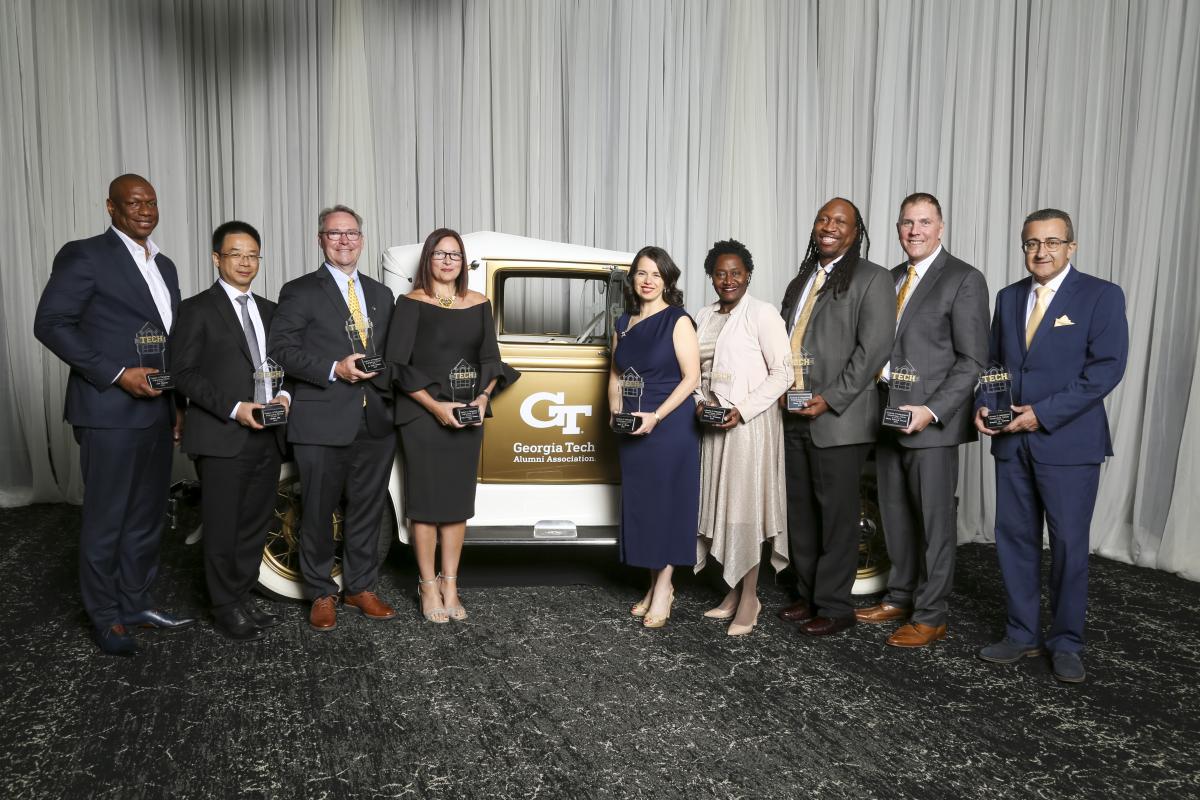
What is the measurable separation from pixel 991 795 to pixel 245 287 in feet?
10.7

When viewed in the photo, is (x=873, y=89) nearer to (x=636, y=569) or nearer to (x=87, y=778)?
(x=636, y=569)

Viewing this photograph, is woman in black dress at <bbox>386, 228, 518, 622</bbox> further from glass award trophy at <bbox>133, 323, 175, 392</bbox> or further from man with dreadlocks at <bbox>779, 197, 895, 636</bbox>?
man with dreadlocks at <bbox>779, 197, 895, 636</bbox>

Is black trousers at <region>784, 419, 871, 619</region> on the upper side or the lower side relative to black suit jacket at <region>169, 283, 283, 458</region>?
lower

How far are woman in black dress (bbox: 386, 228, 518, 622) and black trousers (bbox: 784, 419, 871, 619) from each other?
138 centimetres

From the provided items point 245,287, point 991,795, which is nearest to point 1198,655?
point 991,795

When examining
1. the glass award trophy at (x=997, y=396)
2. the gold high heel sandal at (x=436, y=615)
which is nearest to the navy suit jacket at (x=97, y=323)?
the gold high heel sandal at (x=436, y=615)

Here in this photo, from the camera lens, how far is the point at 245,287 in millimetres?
3473

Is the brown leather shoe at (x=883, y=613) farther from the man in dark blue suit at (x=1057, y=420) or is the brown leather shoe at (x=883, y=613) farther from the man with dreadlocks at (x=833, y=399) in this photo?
the man in dark blue suit at (x=1057, y=420)

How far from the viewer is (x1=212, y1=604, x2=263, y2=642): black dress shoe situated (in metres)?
3.49

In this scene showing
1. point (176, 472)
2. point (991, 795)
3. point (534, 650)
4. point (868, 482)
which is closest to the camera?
point (991, 795)

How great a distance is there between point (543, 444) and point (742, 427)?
1.07 metres

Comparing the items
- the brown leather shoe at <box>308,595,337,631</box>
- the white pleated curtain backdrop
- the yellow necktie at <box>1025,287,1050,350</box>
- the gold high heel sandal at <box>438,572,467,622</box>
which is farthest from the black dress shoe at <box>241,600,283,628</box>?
the yellow necktie at <box>1025,287,1050,350</box>

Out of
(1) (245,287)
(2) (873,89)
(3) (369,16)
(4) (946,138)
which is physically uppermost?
(3) (369,16)

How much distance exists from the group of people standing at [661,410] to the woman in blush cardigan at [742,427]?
1 cm
